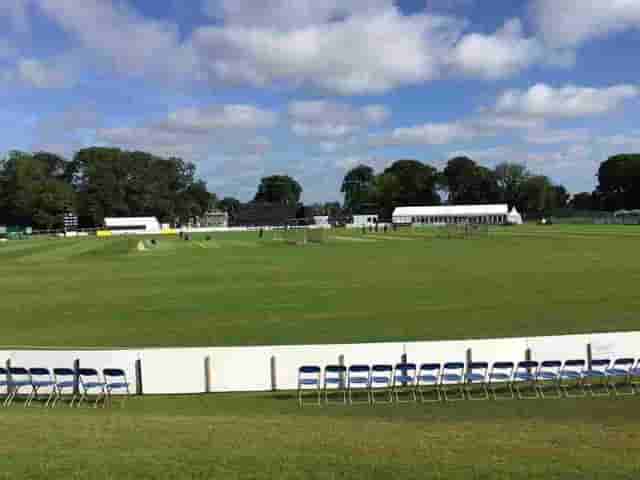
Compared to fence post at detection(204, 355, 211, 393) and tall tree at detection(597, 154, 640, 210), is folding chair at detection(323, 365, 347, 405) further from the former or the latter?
tall tree at detection(597, 154, 640, 210)

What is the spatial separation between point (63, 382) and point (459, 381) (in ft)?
27.9

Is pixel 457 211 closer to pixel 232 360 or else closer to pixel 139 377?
pixel 232 360

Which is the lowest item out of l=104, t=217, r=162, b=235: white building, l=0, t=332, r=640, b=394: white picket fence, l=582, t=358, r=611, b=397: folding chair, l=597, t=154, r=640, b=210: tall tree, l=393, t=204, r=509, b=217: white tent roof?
l=582, t=358, r=611, b=397: folding chair

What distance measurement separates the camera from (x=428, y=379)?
13750mm

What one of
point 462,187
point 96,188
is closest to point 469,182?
point 462,187

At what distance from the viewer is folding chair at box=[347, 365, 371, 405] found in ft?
43.4

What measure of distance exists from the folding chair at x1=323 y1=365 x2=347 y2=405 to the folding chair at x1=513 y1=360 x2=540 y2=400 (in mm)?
3645

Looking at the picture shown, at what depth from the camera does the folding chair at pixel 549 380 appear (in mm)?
13281

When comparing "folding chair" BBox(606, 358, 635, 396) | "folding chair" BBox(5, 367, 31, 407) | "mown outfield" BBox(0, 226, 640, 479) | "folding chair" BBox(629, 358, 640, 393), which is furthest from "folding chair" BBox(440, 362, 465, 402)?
"folding chair" BBox(5, 367, 31, 407)

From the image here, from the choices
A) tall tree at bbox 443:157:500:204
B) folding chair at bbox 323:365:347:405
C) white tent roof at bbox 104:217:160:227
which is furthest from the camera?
tall tree at bbox 443:157:500:204

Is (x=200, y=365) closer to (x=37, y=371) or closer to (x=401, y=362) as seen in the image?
(x=37, y=371)

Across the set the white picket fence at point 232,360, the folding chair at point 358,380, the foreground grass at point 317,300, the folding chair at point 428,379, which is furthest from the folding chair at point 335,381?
the foreground grass at point 317,300

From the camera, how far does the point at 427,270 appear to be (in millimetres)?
37188

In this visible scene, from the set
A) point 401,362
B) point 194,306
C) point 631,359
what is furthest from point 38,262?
point 631,359
